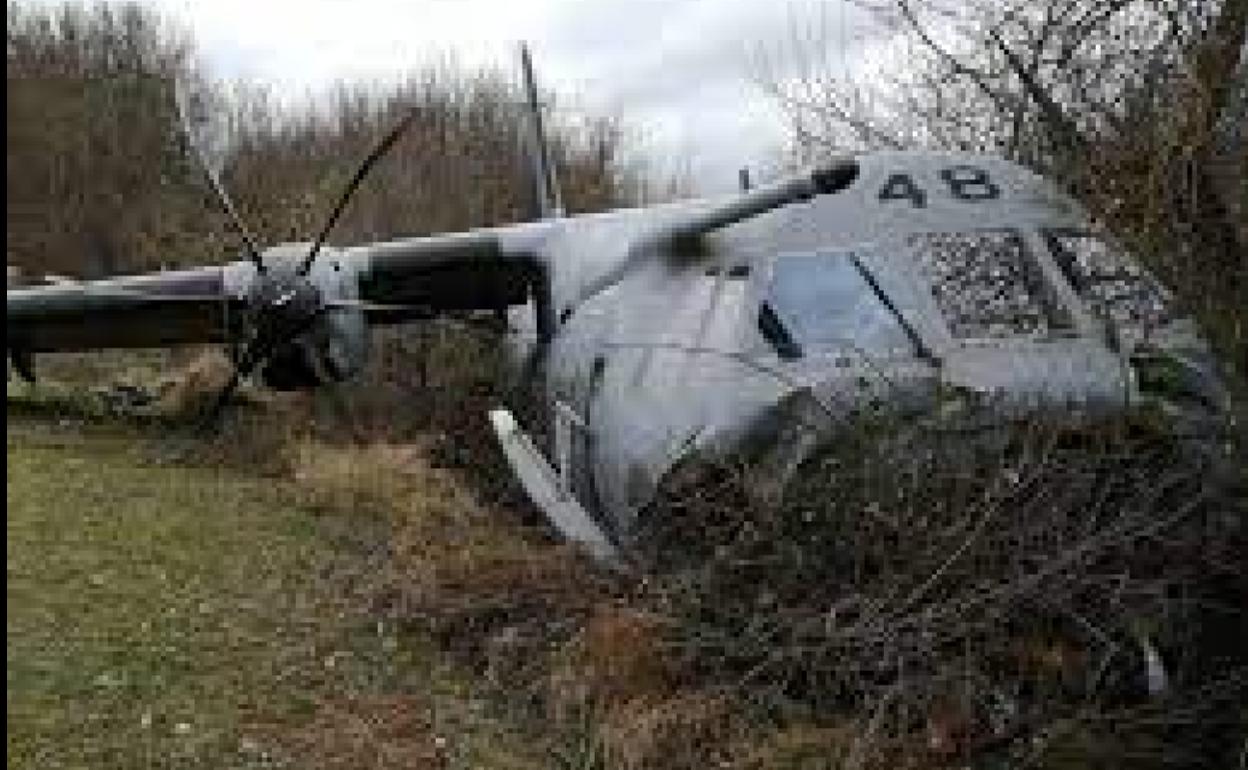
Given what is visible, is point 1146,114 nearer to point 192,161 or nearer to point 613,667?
point 613,667

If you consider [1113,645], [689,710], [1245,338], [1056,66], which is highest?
[1056,66]

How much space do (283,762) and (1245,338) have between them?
366 cm

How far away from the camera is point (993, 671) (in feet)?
19.4

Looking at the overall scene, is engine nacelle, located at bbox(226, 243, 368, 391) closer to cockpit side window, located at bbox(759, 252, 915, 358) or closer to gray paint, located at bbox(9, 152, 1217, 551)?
gray paint, located at bbox(9, 152, 1217, 551)

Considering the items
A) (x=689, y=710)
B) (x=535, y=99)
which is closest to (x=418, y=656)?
(x=689, y=710)

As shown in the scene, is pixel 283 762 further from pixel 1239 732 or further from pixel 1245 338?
pixel 1245 338

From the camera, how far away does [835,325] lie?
26.4ft

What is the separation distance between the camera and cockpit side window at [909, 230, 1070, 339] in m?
7.84

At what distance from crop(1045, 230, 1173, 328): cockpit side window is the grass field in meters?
3.07

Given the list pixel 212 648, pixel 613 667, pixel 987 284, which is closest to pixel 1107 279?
pixel 987 284

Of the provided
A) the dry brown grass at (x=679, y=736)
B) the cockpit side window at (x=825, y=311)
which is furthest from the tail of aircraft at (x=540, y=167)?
the dry brown grass at (x=679, y=736)

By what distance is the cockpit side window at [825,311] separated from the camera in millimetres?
7848

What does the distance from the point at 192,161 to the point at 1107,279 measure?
24934 millimetres

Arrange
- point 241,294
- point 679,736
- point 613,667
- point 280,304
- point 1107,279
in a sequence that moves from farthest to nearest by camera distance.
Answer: point 241,294 < point 280,304 < point 1107,279 < point 613,667 < point 679,736
